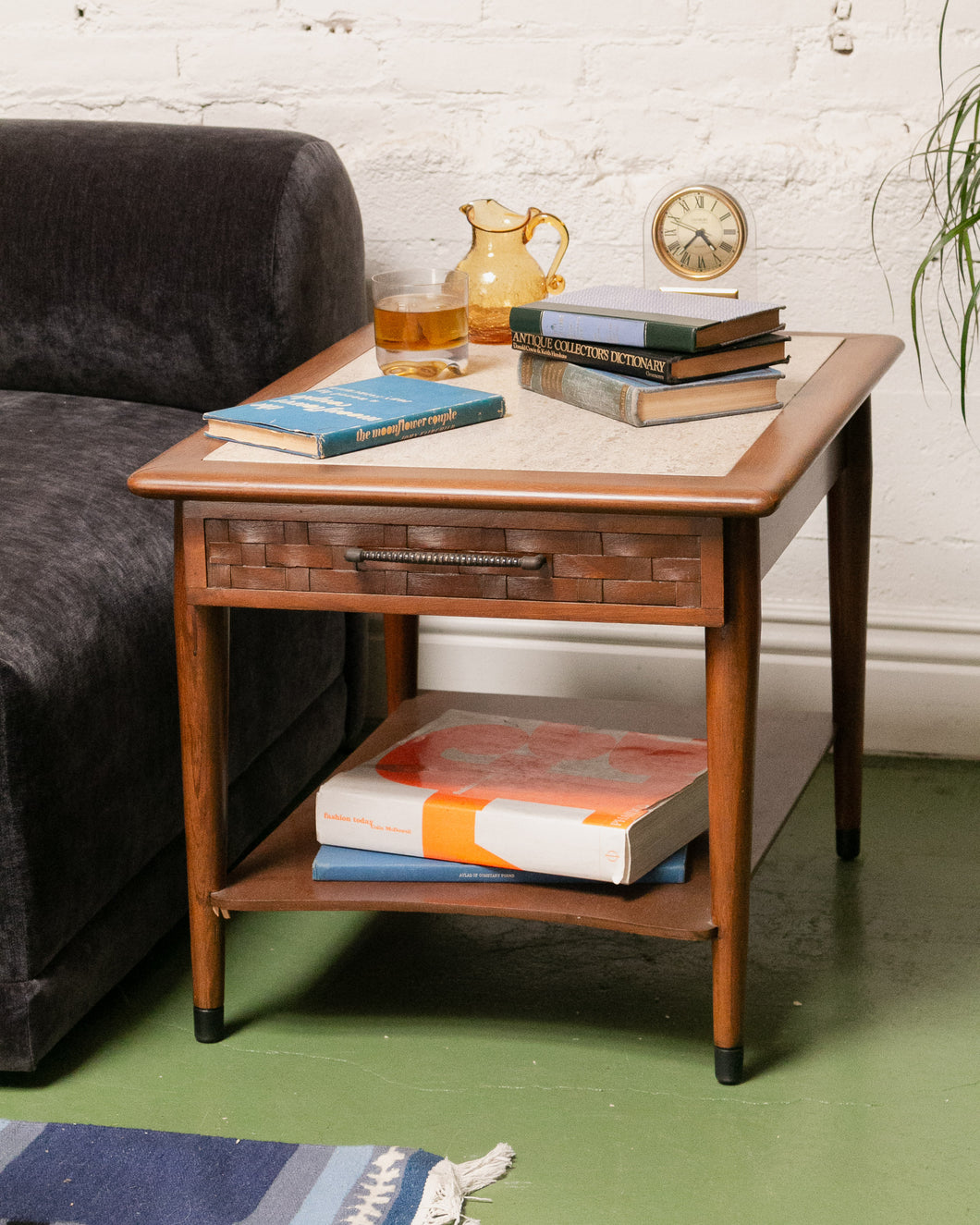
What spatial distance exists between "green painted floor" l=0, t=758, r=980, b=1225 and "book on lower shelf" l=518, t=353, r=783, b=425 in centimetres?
57

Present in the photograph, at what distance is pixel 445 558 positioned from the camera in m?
1.15

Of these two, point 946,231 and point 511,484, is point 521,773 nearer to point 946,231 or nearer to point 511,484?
point 511,484

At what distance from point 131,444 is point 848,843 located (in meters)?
0.93

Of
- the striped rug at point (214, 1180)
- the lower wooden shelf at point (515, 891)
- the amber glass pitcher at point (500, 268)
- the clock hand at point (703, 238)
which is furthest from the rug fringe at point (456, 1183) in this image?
the clock hand at point (703, 238)

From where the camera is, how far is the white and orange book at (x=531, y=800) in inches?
49.3

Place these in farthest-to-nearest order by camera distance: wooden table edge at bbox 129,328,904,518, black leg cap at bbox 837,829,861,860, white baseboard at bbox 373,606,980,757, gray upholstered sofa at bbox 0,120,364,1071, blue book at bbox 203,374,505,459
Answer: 1. white baseboard at bbox 373,606,980,757
2. black leg cap at bbox 837,829,861,860
3. gray upholstered sofa at bbox 0,120,364,1071
4. blue book at bbox 203,374,505,459
5. wooden table edge at bbox 129,328,904,518

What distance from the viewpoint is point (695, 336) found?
1.21m

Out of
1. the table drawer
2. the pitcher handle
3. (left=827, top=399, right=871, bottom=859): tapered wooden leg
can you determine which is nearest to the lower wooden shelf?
(left=827, top=399, right=871, bottom=859): tapered wooden leg

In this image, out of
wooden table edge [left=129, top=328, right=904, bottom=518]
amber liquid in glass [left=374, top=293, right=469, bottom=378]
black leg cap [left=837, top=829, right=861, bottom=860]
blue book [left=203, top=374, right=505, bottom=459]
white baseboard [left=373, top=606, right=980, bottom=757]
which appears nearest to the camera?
wooden table edge [left=129, top=328, right=904, bottom=518]

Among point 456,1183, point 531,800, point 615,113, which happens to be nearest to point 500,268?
point 615,113

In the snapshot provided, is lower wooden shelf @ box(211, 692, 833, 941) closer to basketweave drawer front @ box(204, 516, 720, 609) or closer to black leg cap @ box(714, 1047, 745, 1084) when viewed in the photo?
black leg cap @ box(714, 1047, 745, 1084)

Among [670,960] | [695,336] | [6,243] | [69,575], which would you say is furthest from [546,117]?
[670,960]

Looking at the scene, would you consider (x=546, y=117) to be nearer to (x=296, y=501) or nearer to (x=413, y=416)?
(x=413, y=416)

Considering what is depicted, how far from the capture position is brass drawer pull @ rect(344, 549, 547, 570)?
44.9 inches
